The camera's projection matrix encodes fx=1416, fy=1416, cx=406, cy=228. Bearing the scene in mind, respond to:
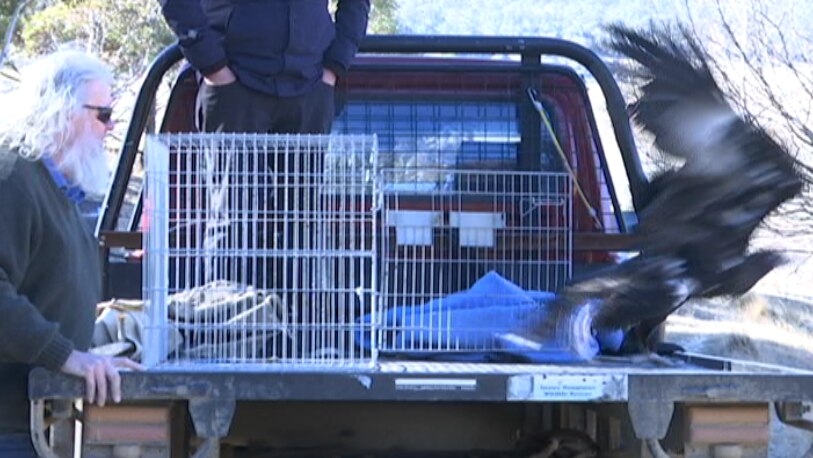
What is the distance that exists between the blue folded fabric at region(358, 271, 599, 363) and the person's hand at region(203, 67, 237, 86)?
3.77ft

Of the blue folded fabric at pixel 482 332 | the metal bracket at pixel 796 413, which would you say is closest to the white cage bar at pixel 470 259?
the blue folded fabric at pixel 482 332

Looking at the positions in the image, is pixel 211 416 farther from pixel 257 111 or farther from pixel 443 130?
pixel 443 130

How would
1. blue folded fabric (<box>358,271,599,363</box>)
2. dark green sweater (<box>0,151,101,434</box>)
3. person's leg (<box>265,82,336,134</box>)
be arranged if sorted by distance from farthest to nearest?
Answer: person's leg (<box>265,82,336,134</box>) < blue folded fabric (<box>358,271,599,363</box>) < dark green sweater (<box>0,151,101,434</box>)

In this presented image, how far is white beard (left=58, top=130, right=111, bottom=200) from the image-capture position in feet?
13.3

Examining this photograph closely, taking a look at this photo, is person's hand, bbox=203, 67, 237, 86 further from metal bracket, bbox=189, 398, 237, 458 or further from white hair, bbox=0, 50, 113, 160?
metal bracket, bbox=189, 398, 237, 458

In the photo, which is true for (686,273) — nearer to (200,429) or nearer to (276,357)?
(276,357)

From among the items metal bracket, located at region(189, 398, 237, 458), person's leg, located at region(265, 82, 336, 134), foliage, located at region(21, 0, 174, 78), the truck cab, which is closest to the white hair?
the truck cab

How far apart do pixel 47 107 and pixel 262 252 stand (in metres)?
0.80

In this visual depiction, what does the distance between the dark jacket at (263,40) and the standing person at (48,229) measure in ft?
3.91

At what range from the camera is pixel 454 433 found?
216 inches

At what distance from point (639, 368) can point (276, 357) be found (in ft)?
3.79

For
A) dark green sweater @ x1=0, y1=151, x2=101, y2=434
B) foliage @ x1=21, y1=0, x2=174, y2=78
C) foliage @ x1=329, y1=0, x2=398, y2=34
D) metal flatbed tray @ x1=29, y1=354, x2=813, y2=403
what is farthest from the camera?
foliage @ x1=329, y1=0, x2=398, y2=34

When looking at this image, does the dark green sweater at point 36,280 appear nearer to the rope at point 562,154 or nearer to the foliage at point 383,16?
the rope at point 562,154

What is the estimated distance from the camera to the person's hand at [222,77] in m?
5.36
